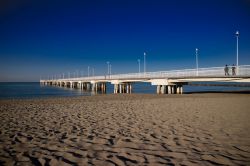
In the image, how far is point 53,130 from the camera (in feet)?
20.8

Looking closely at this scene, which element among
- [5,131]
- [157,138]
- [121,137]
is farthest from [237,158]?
[5,131]

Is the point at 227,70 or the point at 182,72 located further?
the point at 182,72

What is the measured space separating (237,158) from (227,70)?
17768 millimetres

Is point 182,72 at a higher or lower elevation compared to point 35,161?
higher

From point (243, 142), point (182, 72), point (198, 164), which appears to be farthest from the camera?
point (182, 72)

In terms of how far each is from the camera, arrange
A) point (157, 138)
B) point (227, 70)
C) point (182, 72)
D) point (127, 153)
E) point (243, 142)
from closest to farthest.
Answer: point (127, 153), point (243, 142), point (157, 138), point (227, 70), point (182, 72)

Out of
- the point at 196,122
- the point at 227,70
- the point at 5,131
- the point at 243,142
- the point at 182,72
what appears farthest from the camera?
the point at 182,72

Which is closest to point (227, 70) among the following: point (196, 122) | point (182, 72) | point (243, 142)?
point (182, 72)

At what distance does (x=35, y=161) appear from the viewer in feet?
12.6

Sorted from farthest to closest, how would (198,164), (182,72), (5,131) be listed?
(182,72) < (5,131) < (198,164)

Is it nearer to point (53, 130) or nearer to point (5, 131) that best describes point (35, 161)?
point (53, 130)

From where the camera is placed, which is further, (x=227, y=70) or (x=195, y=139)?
(x=227, y=70)

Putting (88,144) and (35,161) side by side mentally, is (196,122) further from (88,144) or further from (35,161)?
(35,161)

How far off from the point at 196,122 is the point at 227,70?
14.7 m
